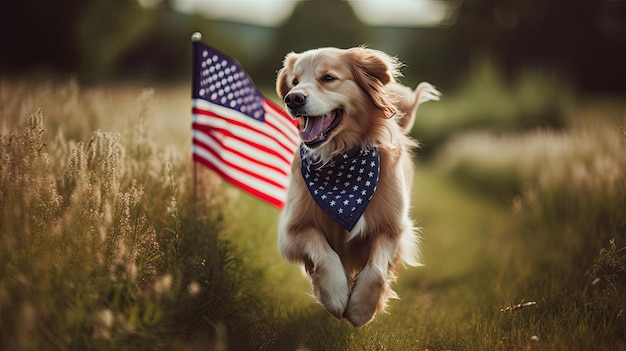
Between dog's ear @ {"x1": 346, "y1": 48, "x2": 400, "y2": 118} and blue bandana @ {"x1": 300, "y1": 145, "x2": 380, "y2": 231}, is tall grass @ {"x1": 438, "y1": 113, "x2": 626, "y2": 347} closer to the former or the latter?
blue bandana @ {"x1": 300, "y1": 145, "x2": 380, "y2": 231}

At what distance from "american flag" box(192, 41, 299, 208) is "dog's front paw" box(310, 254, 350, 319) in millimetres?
1695

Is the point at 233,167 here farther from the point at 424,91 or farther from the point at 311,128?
the point at 424,91

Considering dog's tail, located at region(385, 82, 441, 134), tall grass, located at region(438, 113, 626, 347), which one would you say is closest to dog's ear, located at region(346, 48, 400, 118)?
dog's tail, located at region(385, 82, 441, 134)

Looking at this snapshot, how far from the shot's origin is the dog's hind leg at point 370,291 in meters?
3.37

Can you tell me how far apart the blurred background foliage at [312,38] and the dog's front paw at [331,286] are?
9622mm

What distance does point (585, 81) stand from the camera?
17938 millimetres

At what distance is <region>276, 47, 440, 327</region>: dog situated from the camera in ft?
12.0

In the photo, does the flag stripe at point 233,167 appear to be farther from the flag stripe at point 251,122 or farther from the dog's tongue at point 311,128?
the dog's tongue at point 311,128

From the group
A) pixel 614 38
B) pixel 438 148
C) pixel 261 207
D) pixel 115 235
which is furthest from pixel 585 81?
pixel 115 235

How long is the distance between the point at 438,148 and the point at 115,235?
14914 millimetres

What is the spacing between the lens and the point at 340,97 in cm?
379

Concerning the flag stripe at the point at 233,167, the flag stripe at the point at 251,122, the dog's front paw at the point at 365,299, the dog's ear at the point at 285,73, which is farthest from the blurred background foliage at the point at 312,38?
the dog's front paw at the point at 365,299

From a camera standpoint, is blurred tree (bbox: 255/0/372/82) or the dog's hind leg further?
blurred tree (bbox: 255/0/372/82)

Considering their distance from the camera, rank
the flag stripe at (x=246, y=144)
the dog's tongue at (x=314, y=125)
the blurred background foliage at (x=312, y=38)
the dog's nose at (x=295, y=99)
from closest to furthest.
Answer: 1. the dog's nose at (x=295, y=99)
2. the dog's tongue at (x=314, y=125)
3. the flag stripe at (x=246, y=144)
4. the blurred background foliage at (x=312, y=38)
